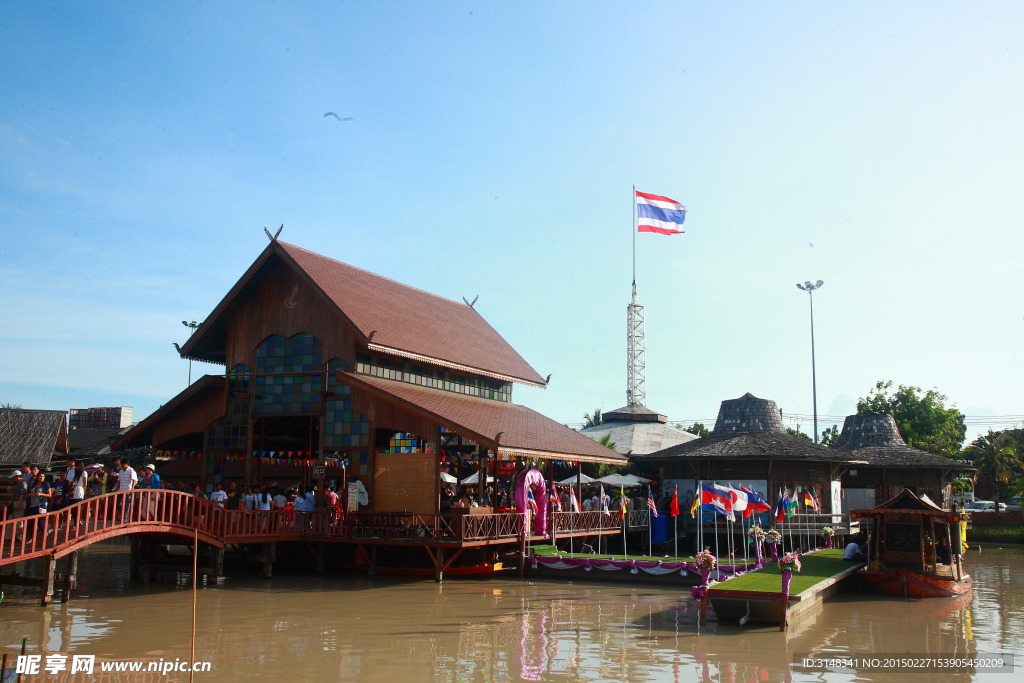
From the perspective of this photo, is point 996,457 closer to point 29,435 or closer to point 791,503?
point 791,503

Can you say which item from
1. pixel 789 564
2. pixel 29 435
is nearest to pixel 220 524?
pixel 789 564

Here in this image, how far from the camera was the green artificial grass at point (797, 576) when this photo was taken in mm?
17031

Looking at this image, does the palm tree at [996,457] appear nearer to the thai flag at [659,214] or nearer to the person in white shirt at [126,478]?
the thai flag at [659,214]

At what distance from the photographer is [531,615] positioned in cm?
1739

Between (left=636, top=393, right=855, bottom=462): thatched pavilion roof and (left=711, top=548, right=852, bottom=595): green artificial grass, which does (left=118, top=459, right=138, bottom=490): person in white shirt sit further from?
(left=636, top=393, right=855, bottom=462): thatched pavilion roof

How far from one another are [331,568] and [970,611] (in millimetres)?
16284

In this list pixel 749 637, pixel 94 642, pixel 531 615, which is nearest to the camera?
pixel 94 642

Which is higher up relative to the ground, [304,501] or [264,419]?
[264,419]

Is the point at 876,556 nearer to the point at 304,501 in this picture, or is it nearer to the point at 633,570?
the point at 633,570

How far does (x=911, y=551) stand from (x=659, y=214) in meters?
20.6

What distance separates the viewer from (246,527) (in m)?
21.4

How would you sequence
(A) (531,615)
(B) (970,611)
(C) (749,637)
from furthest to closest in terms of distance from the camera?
(B) (970,611) → (A) (531,615) → (C) (749,637)

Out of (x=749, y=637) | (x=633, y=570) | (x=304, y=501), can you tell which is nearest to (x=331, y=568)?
(x=304, y=501)

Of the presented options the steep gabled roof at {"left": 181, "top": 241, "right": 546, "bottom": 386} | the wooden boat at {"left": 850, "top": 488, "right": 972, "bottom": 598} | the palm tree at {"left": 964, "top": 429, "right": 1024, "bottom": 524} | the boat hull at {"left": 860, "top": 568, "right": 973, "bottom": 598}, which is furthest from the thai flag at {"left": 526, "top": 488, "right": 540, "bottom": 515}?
the palm tree at {"left": 964, "top": 429, "right": 1024, "bottom": 524}
